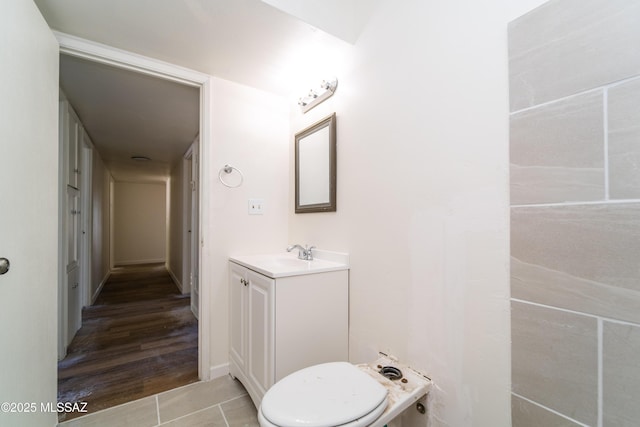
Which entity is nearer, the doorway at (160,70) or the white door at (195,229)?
the doorway at (160,70)

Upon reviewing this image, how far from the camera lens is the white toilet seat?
799 millimetres

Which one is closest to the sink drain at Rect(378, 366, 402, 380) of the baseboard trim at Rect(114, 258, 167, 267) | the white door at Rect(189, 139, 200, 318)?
the white door at Rect(189, 139, 200, 318)

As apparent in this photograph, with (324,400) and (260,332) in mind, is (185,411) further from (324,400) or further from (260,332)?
(324,400)

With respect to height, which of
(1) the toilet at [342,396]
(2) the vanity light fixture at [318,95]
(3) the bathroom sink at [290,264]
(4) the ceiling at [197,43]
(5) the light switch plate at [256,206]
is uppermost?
(4) the ceiling at [197,43]

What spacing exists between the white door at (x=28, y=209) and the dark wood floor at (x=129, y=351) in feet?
1.30

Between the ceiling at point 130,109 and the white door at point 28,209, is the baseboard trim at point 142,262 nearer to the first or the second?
the ceiling at point 130,109

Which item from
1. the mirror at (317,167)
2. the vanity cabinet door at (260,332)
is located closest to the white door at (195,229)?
the mirror at (317,167)

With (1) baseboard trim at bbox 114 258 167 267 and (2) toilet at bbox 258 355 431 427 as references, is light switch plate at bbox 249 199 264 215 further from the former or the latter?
(1) baseboard trim at bbox 114 258 167 267

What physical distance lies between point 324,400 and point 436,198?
0.87 meters

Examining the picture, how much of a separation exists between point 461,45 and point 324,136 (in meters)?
0.90

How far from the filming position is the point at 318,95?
5.64ft

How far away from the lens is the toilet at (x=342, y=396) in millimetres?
807

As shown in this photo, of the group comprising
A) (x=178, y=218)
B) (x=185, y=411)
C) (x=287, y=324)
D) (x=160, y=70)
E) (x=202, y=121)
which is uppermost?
(x=160, y=70)

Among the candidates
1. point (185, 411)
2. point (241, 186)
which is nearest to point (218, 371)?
point (185, 411)
